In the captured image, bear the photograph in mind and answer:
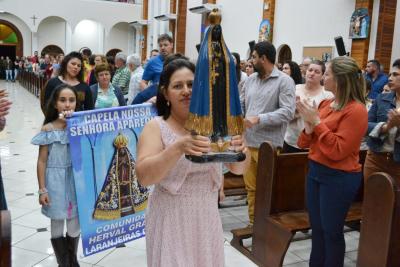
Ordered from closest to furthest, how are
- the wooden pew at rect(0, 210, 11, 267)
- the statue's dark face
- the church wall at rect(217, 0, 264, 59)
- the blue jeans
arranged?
the wooden pew at rect(0, 210, 11, 267) < the statue's dark face < the blue jeans < the church wall at rect(217, 0, 264, 59)

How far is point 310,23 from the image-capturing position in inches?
422

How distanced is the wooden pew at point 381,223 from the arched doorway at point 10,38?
25193 mm

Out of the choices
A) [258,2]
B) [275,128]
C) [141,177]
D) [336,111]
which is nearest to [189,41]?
[258,2]

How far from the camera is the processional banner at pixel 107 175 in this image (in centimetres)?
296

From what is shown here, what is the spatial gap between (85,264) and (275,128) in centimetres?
197

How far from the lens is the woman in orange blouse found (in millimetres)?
2553

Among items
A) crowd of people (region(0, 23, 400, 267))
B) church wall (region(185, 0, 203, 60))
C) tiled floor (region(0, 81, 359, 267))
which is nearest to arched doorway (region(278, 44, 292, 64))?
church wall (region(185, 0, 203, 60))

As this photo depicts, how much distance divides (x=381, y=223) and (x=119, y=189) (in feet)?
6.21

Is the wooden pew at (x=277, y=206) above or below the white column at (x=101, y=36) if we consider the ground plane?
below

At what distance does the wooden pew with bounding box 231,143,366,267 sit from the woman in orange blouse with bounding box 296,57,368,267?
54 cm

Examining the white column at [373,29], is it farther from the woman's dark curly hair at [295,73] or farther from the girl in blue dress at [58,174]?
the girl in blue dress at [58,174]

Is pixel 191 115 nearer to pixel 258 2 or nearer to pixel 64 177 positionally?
pixel 64 177

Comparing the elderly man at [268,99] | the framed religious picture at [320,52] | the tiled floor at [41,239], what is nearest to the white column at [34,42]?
the framed religious picture at [320,52]

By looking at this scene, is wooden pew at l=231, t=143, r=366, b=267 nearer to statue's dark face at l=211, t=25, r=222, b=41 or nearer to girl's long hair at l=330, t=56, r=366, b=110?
girl's long hair at l=330, t=56, r=366, b=110
